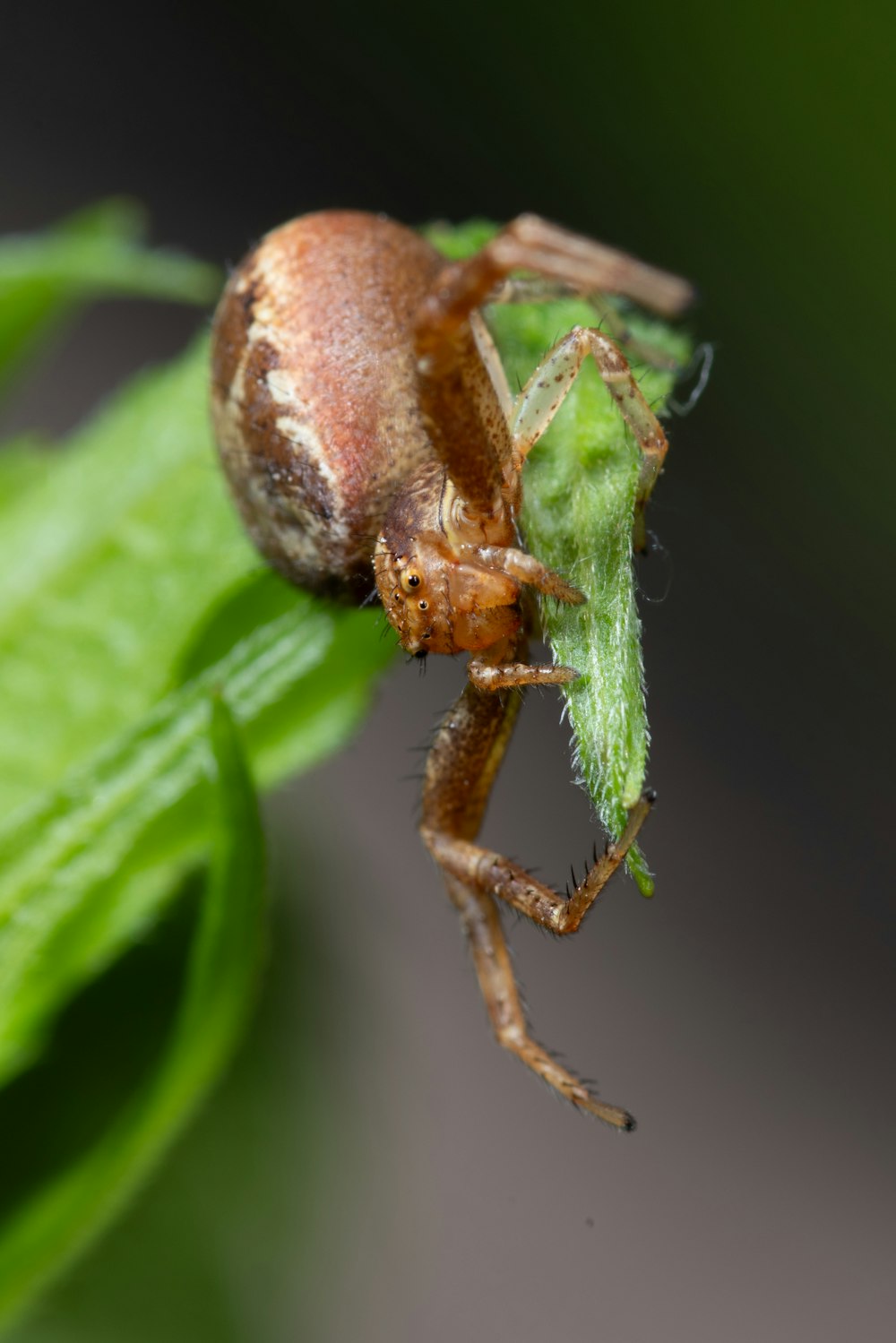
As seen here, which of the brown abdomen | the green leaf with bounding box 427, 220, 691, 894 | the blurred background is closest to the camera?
the green leaf with bounding box 427, 220, 691, 894

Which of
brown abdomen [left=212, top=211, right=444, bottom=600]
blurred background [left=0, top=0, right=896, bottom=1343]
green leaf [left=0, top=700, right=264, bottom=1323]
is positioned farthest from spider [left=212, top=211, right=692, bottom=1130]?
blurred background [left=0, top=0, right=896, bottom=1343]

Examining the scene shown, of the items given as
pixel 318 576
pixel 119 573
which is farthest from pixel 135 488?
pixel 318 576

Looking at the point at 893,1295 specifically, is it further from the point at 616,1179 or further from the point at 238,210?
the point at 238,210

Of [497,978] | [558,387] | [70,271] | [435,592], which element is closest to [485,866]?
[497,978]

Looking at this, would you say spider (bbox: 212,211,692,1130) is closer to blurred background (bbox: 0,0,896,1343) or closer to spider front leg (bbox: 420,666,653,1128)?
spider front leg (bbox: 420,666,653,1128)

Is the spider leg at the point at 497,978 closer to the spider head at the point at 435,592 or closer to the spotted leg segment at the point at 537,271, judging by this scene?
the spider head at the point at 435,592

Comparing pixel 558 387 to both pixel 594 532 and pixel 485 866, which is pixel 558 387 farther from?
pixel 485 866
